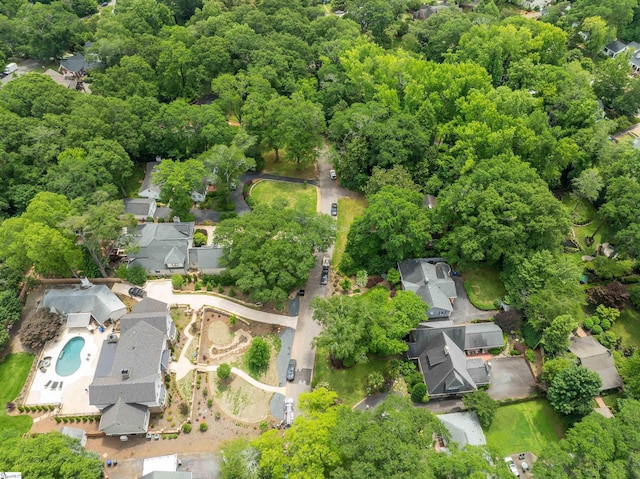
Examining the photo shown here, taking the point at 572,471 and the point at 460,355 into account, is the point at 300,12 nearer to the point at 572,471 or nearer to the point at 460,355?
the point at 460,355

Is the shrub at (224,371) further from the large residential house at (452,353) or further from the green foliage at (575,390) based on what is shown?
the green foliage at (575,390)

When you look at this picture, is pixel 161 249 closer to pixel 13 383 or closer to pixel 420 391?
pixel 13 383

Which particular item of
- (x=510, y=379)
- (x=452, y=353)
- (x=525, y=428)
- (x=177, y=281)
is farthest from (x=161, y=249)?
(x=525, y=428)

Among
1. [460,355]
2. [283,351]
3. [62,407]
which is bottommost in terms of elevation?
[62,407]

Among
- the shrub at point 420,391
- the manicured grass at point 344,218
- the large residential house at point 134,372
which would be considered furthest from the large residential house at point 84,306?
the shrub at point 420,391

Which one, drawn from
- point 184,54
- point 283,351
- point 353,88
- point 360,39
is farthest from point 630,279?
point 184,54

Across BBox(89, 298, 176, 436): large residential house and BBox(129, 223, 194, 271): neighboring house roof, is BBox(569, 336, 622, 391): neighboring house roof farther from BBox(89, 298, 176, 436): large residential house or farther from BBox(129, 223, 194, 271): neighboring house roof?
BBox(129, 223, 194, 271): neighboring house roof
